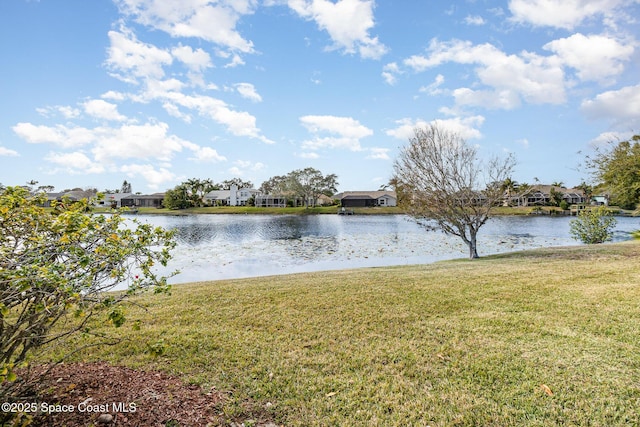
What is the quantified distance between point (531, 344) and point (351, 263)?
11072 millimetres

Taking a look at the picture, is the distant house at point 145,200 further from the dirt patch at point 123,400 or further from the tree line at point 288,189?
the dirt patch at point 123,400

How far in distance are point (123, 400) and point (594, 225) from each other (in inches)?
920

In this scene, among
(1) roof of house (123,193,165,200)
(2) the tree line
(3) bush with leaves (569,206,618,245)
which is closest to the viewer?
(3) bush with leaves (569,206,618,245)

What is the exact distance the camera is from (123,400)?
315 centimetres

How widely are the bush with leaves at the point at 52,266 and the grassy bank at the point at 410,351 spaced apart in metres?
0.72

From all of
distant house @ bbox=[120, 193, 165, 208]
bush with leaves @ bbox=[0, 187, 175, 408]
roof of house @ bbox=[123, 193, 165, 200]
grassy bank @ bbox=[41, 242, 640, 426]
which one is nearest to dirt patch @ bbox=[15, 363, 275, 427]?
grassy bank @ bbox=[41, 242, 640, 426]

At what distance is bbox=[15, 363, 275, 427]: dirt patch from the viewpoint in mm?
2887

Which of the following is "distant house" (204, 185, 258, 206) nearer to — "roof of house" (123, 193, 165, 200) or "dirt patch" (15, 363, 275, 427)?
"roof of house" (123, 193, 165, 200)

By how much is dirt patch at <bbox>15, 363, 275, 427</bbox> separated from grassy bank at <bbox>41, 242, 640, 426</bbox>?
0.64ft

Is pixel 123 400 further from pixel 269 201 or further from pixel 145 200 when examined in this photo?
pixel 145 200

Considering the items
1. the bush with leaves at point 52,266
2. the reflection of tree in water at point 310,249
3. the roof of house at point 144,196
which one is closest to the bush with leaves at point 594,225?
the reflection of tree in water at point 310,249

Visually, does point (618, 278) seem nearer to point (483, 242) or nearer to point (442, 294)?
point (442, 294)

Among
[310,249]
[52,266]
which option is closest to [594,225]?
[310,249]

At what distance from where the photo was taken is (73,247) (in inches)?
108
